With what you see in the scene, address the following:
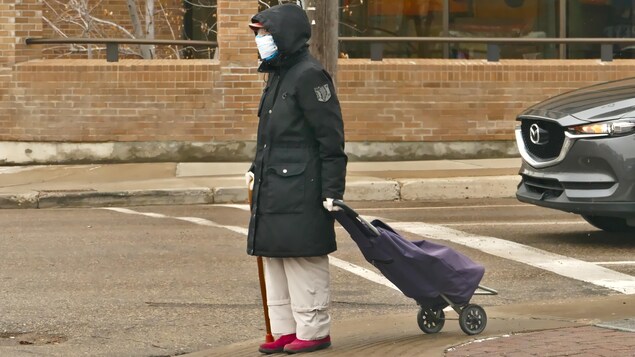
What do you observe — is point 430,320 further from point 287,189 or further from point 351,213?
point 287,189

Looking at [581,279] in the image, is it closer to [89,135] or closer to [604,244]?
[604,244]

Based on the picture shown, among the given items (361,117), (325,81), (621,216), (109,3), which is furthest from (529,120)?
(109,3)

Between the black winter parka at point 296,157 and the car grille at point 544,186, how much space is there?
14.7ft

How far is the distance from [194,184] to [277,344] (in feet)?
28.1

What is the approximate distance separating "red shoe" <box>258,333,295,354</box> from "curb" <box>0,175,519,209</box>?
26.1 ft

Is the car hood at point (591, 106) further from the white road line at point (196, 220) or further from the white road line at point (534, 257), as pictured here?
the white road line at point (196, 220)

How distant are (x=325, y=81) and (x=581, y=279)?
11.7ft

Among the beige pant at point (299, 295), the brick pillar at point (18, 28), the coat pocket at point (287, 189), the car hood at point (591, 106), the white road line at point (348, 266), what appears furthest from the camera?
the brick pillar at point (18, 28)

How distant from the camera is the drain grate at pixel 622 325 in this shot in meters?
7.14

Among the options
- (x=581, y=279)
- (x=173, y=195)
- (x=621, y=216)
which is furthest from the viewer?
(x=173, y=195)

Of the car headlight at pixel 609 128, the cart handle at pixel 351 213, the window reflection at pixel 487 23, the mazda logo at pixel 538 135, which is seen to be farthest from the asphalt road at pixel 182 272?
the window reflection at pixel 487 23

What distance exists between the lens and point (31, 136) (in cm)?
1769

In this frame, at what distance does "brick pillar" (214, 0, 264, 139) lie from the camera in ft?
58.1

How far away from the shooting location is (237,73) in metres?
17.7
